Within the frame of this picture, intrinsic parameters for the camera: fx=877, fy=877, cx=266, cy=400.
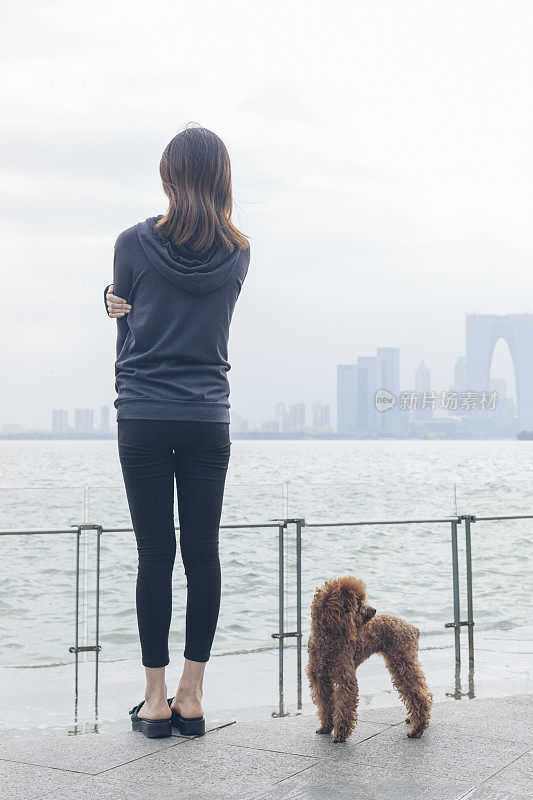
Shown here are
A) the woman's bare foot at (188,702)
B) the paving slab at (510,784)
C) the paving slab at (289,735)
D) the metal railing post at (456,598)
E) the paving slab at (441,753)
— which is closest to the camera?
the paving slab at (510,784)

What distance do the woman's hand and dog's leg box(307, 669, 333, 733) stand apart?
3.92 feet

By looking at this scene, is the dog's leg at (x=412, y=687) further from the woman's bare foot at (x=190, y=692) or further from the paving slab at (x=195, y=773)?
the woman's bare foot at (x=190, y=692)

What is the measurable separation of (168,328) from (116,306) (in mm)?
181

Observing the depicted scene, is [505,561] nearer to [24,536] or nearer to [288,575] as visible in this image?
[288,575]

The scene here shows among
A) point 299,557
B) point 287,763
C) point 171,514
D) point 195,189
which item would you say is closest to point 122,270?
point 195,189

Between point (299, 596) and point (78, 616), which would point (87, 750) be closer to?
point (78, 616)

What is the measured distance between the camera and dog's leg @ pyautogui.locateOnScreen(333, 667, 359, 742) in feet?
7.98

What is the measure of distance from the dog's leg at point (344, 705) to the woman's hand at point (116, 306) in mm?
1220

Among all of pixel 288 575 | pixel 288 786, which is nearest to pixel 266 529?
pixel 288 575

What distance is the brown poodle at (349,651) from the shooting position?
2521 mm

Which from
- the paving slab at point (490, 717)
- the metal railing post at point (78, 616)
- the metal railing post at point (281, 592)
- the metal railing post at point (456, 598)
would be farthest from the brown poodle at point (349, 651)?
the metal railing post at point (456, 598)

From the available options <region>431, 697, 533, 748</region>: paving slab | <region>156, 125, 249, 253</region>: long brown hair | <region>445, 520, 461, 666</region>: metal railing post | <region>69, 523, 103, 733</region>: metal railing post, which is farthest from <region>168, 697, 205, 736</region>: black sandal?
<region>445, 520, 461, 666</region>: metal railing post

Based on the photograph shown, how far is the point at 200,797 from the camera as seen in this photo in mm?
1985

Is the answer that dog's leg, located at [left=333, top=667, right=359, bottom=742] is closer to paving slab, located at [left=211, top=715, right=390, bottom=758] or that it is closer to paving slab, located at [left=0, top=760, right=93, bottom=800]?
paving slab, located at [left=211, top=715, right=390, bottom=758]
